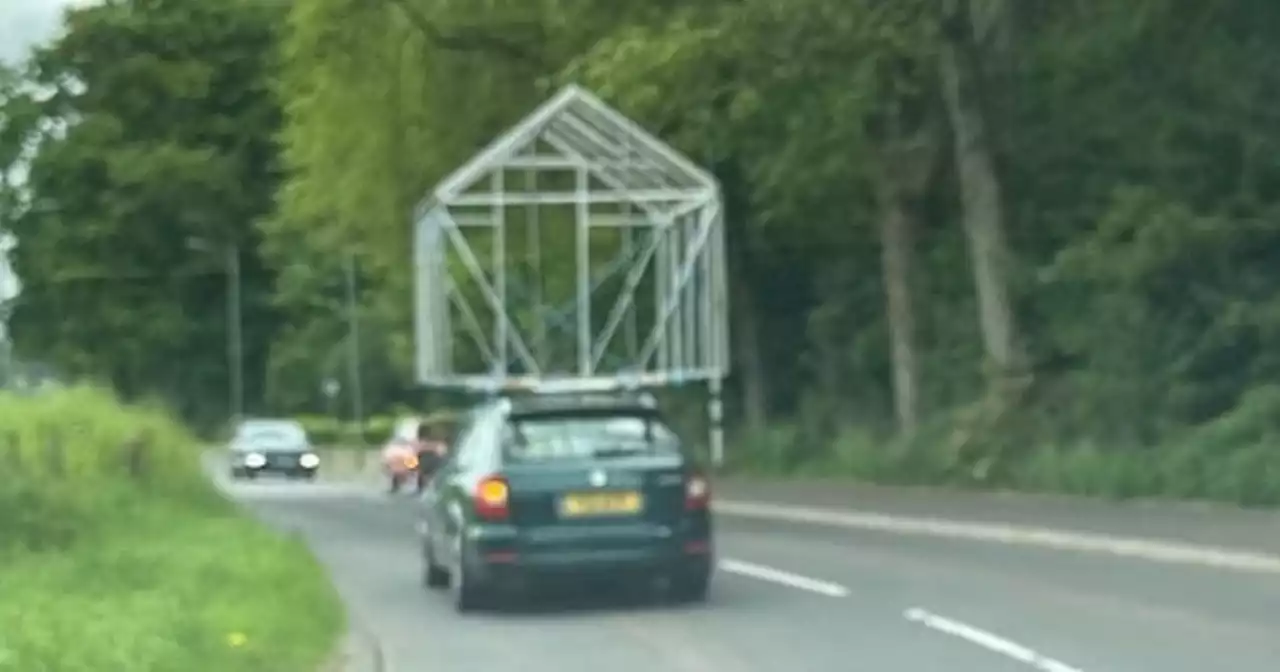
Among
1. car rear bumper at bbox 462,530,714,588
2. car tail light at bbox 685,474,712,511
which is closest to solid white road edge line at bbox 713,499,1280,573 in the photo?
car tail light at bbox 685,474,712,511

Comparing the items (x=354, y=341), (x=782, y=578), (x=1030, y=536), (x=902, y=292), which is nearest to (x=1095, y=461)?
(x=1030, y=536)

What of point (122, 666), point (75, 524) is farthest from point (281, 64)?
point (122, 666)

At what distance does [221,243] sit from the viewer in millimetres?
74625

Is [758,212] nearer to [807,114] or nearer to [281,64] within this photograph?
[807,114]

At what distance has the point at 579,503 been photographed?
16.9 metres

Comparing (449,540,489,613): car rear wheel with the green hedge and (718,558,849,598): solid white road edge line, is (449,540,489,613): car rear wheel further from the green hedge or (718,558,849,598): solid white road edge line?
(718,558,849,598): solid white road edge line

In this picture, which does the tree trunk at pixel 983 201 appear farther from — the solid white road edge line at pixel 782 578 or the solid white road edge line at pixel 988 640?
the solid white road edge line at pixel 988 640

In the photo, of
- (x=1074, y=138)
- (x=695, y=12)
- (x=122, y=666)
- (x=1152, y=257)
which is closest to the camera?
(x=122, y=666)

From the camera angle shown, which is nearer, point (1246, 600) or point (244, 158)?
point (1246, 600)

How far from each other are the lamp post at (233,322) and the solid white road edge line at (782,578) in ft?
177

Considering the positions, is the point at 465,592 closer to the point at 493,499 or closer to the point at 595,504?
the point at 493,499

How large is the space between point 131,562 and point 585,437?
10.7 feet

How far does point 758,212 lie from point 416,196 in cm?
607

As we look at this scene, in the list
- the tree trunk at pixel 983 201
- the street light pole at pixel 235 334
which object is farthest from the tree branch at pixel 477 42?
the street light pole at pixel 235 334
